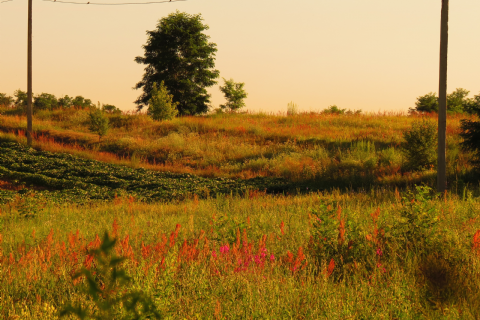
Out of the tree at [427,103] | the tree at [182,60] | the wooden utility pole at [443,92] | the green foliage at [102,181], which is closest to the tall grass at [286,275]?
the wooden utility pole at [443,92]

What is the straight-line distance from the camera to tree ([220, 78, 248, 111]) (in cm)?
4086

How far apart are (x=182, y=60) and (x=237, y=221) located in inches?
1289

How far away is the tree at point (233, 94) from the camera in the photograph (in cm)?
4086

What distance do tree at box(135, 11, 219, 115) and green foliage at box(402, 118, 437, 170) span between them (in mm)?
24728

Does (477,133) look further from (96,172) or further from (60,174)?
(60,174)

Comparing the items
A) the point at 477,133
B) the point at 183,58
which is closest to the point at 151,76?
the point at 183,58

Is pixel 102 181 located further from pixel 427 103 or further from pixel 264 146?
pixel 427 103

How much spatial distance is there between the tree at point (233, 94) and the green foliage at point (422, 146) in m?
27.4

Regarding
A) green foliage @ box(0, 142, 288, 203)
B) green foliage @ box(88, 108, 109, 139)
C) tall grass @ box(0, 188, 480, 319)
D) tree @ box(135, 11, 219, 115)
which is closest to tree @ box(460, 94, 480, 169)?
green foliage @ box(0, 142, 288, 203)

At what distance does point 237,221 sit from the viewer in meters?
5.36

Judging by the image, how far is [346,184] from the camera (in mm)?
13688

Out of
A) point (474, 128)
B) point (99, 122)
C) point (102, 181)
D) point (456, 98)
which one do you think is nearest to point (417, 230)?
point (474, 128)

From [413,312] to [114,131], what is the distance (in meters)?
24.3

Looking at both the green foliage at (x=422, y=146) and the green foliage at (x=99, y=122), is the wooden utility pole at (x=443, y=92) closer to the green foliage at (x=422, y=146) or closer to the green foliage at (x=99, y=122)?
the green foliage at (x=422, y=146)
